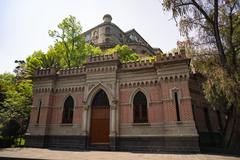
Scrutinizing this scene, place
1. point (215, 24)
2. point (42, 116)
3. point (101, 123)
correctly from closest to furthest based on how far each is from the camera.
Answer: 1. point (215, 24)
2. point (101, 123)
3. point (42, 116)

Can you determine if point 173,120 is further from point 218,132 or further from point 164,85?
point 218,132

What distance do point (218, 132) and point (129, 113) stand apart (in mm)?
7988

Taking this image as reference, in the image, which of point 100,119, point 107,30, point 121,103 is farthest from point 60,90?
point 107,30

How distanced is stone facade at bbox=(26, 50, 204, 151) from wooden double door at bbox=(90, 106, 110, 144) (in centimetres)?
37

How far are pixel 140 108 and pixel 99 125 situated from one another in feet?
12.2

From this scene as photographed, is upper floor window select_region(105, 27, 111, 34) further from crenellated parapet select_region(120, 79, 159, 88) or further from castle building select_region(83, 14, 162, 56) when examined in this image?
crenellated parapet select_region(120, 79, 159, 88)

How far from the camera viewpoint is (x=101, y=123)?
49.3ft

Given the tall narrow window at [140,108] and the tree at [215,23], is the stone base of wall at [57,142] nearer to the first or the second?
the tall narrow window at [140,108]

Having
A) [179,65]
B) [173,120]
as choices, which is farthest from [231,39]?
[173,120]

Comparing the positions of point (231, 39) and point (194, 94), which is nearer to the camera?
point (231, 39)

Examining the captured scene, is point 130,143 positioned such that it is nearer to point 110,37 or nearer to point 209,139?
point 209,139

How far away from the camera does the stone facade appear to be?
504 inches

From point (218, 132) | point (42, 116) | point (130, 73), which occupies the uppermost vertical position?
point (130, 73)

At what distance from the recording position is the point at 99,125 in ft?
49.3
